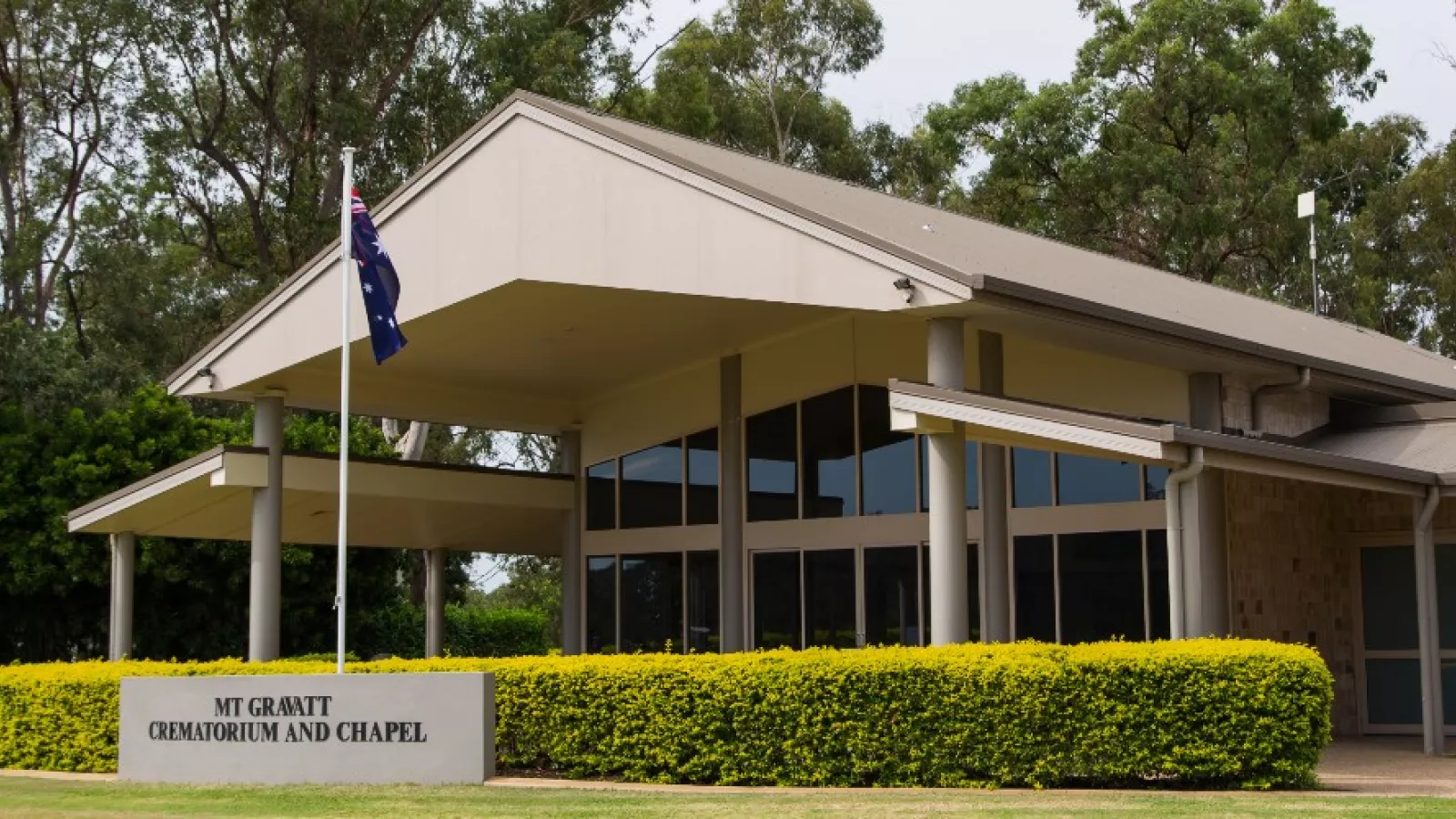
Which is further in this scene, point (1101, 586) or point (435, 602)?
point (435, 602)

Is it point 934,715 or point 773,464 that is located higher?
point 773,464

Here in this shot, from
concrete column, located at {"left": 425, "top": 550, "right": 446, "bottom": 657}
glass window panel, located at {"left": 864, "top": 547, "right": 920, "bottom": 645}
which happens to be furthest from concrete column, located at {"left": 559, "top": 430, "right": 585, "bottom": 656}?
glass window panel, located at {"left": 864, "top": 547, "right": 920, "bottom": 645}

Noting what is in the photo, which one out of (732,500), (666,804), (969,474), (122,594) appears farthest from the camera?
(122,594)

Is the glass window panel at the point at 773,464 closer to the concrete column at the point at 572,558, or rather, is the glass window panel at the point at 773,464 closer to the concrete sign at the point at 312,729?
the concrete column at the point at 572,558

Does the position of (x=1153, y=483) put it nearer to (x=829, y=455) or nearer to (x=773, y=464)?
(x=829, y=455)

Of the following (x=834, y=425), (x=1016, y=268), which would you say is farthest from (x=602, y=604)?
(x=1016, y=268)

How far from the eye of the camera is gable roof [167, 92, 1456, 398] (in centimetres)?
1434

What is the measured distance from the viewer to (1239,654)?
1230 centimetres

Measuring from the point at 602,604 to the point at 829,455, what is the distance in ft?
15.7

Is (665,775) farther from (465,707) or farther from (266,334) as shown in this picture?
(266,334)

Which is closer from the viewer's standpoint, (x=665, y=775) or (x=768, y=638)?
(x=665, y=775)

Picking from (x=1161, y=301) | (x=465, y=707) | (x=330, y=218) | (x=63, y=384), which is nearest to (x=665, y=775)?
(x=465, y=707)

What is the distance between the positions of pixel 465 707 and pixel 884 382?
22.2ft

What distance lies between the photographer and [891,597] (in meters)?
19.2
